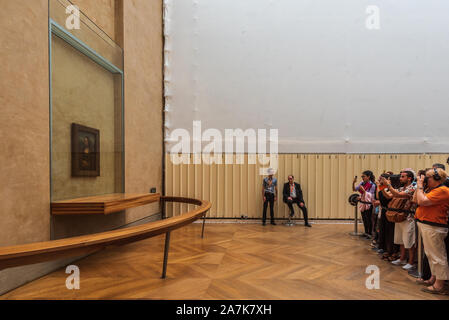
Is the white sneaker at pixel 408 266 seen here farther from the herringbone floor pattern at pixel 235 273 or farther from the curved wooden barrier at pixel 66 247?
the curved wooden barrier at pixel 66 247

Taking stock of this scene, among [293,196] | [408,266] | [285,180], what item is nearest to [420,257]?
[408,266]

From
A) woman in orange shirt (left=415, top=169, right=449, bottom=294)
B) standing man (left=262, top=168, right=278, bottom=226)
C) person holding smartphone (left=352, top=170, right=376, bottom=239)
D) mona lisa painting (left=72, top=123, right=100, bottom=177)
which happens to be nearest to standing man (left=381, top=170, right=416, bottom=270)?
woman in orange shirt (left=415, top=169, right=449, bottom=294)

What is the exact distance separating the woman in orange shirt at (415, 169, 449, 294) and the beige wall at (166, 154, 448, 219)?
4935 mm

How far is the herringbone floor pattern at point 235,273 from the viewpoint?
3246mm

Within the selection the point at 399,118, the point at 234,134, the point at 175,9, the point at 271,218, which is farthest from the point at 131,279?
the point at 399,118

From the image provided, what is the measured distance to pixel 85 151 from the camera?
482 cm

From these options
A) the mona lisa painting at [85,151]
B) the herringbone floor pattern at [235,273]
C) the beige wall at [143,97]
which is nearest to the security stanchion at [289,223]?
the herringbone floor pattern at [235,273]

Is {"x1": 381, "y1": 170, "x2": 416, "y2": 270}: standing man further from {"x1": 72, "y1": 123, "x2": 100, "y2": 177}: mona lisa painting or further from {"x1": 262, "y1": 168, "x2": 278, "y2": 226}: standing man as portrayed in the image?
{"x1": 72, "y1": 123, "x2": 100, "y2": 177}: mona lisa painting

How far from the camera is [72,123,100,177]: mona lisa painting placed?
4.56 m

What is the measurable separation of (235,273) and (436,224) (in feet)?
8.77

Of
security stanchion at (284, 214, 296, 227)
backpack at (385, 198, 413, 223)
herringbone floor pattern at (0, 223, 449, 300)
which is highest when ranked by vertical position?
backpack at (385, 198, 413, 223)

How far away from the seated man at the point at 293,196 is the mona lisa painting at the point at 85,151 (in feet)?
16.5

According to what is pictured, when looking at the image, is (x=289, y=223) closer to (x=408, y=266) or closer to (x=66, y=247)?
(x=408, y=266)

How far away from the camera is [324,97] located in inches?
331
